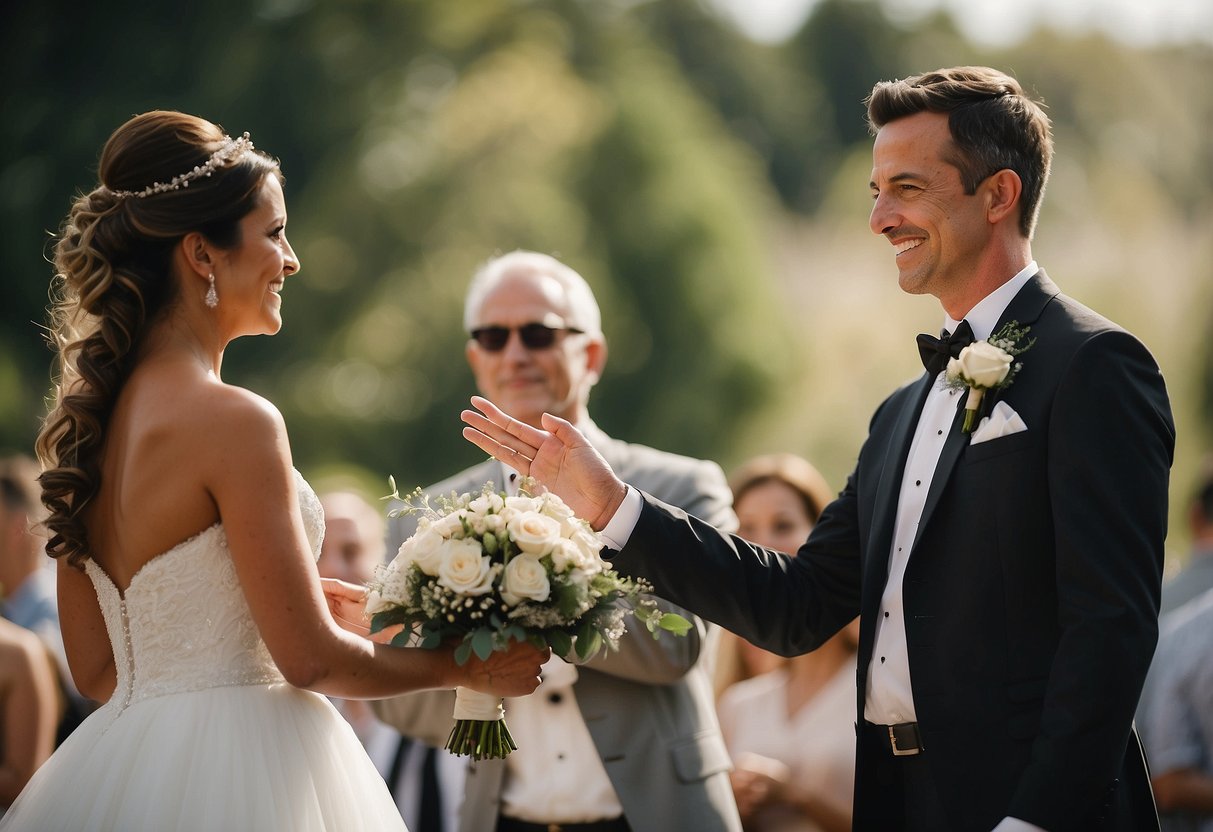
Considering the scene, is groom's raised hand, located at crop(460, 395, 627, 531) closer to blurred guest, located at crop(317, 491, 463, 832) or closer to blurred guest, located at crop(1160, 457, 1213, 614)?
blurred guest, located at crop(317, 491, 463, 832)

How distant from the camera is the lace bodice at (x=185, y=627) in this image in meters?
3.68

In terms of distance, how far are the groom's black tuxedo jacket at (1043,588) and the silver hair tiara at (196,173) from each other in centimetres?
162

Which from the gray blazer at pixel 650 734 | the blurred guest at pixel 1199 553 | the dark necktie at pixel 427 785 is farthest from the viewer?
the blurred guest at pixel 1199 553

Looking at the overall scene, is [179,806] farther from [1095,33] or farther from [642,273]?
[1095,33]

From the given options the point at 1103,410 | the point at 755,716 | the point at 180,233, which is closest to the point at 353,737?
the point at 180,233

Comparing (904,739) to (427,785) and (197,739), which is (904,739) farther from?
(427,785)

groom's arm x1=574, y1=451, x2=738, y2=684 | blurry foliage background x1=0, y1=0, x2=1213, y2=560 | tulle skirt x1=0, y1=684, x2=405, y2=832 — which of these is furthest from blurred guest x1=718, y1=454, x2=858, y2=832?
blurry foliage background x1=0, y1=0, x2=1213, y2=560

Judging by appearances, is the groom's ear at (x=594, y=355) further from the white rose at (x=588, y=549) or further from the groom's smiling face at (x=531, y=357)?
the white rose at (x=588, y=549)

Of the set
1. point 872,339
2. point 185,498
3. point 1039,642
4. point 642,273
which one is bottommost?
point 1039,642

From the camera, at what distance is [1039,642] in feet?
11.9

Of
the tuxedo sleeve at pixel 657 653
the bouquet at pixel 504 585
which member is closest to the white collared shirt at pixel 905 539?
the bouquet at pixel 504 585

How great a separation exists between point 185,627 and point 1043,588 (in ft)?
7.50

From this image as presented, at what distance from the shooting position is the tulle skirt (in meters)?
3.52

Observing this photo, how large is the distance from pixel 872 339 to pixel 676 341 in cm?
669
